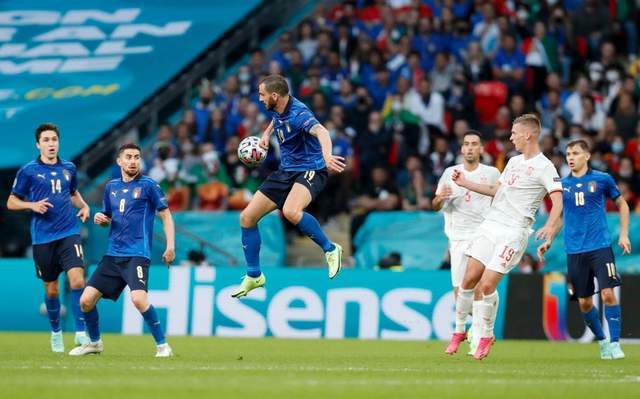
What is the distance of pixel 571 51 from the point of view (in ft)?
82.9

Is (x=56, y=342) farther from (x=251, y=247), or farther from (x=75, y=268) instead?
(x=251, y=247)

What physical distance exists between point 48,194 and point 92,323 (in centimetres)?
190

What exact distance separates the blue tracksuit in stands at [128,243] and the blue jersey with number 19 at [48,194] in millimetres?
1312

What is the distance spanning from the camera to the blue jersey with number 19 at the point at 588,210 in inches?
562

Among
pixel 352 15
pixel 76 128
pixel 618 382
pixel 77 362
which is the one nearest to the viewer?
pixel 618 382

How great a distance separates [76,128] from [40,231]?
Answer: 9982mm

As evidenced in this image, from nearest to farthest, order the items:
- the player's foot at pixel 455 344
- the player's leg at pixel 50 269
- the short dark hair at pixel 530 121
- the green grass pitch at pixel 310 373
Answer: the green grass pitch at pixel 310 373 < the short dark hair at pixel 530 121 < the player's foot at pixel 455 344 < the player's leg at pixel 50 269

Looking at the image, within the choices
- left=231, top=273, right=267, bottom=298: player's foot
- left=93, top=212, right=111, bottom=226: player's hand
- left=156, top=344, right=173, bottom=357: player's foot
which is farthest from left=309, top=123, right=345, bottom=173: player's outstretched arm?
left=156, top=344, right=173, bottom=357: player's foot

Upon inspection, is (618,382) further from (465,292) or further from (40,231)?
(40,231)

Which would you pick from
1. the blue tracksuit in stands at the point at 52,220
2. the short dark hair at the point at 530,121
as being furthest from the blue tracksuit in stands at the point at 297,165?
the blue tracksuit in stands at the point at 52,220

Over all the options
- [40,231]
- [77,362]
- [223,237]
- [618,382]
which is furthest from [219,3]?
[618,382]

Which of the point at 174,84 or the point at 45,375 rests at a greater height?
the point at 174,84

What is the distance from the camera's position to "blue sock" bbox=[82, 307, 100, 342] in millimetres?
13680

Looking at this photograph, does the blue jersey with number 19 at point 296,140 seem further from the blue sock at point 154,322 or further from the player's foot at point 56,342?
the player's foot at point 56,342
